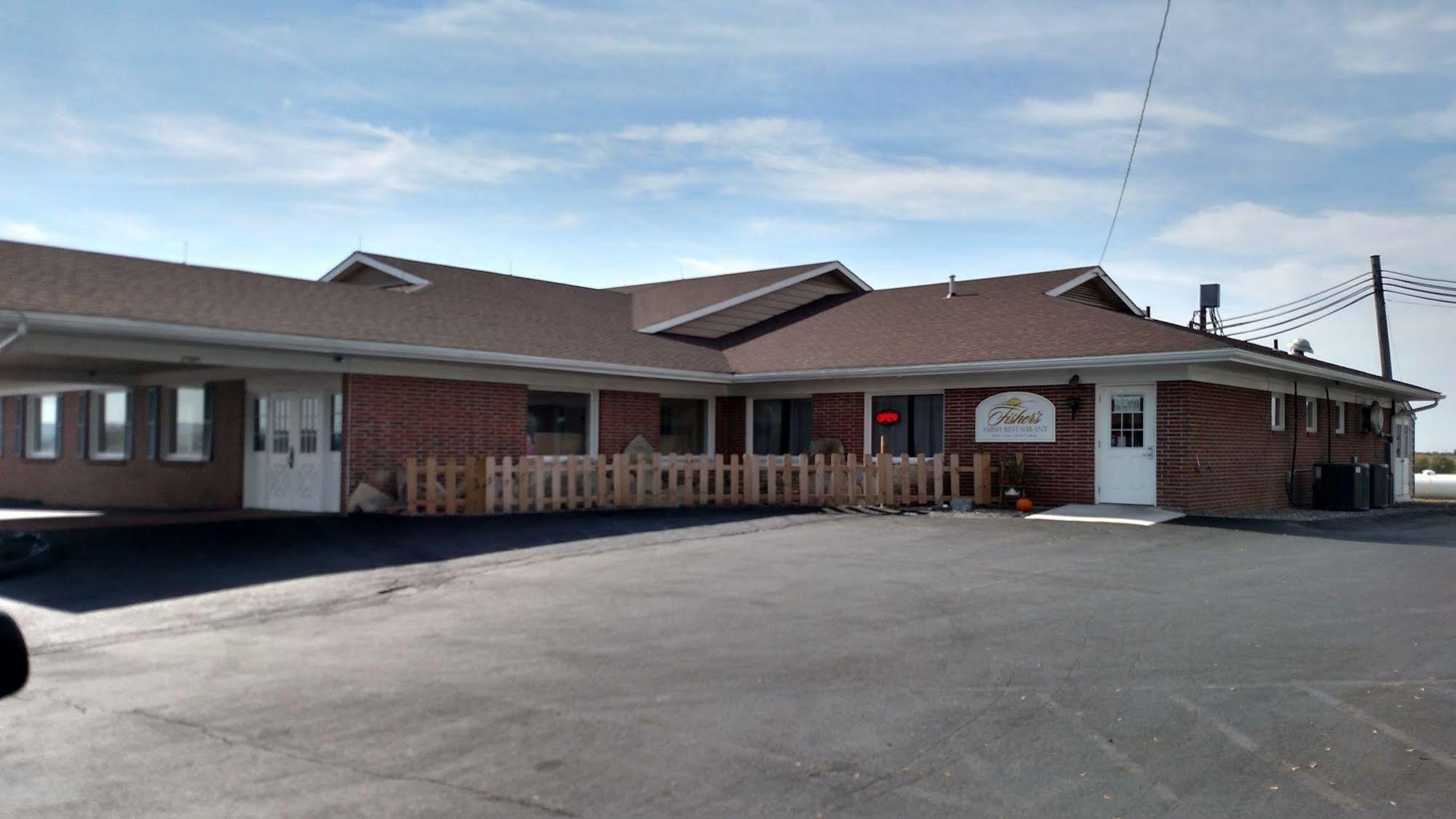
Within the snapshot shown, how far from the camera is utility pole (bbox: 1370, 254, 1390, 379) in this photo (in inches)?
1513

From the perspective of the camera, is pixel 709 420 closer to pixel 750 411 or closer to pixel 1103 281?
pixel 750 411

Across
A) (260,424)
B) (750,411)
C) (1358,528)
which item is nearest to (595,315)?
(750,411)

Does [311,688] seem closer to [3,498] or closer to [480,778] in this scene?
[480,778]

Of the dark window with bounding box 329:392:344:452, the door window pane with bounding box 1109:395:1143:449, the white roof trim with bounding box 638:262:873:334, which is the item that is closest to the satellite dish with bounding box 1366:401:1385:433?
the door window pane with bounding box 1109:395:1143:449

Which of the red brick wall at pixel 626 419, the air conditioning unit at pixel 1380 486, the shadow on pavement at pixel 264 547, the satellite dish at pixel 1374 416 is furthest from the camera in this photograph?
the satellite dish at pixel 1374 416

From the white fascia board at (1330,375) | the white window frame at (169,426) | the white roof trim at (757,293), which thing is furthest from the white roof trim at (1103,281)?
the white window frame at (169,426)

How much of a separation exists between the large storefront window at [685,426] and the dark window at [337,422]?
7330 millimetres

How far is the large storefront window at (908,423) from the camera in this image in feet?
71.4

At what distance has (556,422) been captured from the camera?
21578mm

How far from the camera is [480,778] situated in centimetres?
552

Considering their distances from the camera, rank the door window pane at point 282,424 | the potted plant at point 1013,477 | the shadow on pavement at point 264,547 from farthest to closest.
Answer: the potted plant at point 1013,477, the door window pane at point 282,424, the shadow on pavement at point 264,547

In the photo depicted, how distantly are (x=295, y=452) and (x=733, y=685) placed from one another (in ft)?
44.6

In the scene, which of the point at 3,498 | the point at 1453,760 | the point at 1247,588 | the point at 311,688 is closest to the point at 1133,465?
the point at 1247,588

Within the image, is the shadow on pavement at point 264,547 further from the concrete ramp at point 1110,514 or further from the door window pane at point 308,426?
the concrete ramp at point 1110,514
